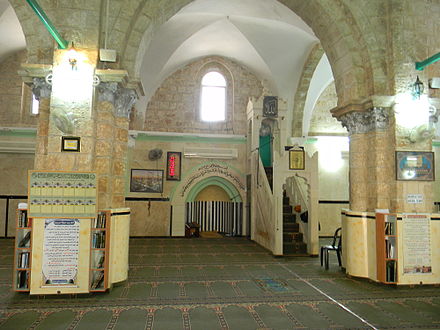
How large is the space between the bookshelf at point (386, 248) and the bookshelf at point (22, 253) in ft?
17.4

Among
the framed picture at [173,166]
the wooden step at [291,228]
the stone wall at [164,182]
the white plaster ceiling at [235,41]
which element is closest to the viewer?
the wooden step at [291,228]

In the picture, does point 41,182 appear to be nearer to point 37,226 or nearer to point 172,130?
point 37,226

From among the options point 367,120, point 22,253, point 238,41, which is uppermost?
point 238,41

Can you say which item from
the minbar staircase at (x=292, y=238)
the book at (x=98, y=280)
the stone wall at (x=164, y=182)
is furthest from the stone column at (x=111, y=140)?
the stone wall at (x=164, y=182)

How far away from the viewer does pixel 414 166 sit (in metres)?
5.83

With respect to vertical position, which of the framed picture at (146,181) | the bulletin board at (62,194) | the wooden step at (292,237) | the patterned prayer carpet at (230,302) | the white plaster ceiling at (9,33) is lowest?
the patterned prayer carpet at (230,302)

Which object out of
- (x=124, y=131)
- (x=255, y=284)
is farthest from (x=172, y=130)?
(x=255, y=284)

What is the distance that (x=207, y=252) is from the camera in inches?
340

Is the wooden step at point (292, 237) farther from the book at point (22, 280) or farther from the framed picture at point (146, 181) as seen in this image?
the book at point (22, 280)

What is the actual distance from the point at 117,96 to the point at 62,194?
1718 mm

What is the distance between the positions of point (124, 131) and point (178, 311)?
2.89 m

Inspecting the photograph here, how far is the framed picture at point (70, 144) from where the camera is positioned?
4961 mm

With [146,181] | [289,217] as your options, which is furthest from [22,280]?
[146,181]

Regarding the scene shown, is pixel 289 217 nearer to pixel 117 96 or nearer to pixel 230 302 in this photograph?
pixel 230 302
